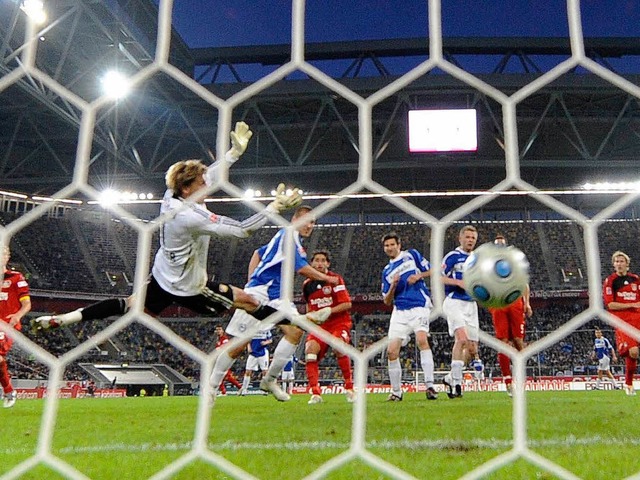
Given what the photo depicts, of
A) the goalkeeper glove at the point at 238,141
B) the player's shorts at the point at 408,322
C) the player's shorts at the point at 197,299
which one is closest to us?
the goalkeeper glove at the point at 238,141

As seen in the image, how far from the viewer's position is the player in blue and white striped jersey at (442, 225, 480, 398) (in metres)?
4.78

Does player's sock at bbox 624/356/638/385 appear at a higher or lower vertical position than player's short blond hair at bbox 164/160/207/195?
lower

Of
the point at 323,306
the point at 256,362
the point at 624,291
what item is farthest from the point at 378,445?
the point at 256,362

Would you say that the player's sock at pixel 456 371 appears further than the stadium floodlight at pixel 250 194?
Yes

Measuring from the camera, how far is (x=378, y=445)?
7.64ft

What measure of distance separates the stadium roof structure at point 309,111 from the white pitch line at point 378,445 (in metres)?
8.75

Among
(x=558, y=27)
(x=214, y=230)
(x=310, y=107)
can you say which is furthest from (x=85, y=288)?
(x=214, y=230)

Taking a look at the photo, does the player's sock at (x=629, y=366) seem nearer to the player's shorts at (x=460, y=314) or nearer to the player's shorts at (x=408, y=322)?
the player's shorts at (x=460, y=314)

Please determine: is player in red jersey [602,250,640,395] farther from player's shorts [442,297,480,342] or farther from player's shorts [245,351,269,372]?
player's shorts [245,351,269,372]

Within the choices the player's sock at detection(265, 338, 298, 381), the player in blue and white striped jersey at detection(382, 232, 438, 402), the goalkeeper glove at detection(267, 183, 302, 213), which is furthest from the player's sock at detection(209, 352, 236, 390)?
the goalkeeper glove at detection(267, 183, 302, 213)

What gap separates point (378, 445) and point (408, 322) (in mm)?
2625

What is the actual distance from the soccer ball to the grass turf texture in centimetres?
55

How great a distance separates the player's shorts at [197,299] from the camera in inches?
107

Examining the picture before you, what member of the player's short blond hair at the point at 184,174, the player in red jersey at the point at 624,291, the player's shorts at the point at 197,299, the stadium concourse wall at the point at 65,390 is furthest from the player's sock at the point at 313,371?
the stadium concourse wall at the point at 65,390
